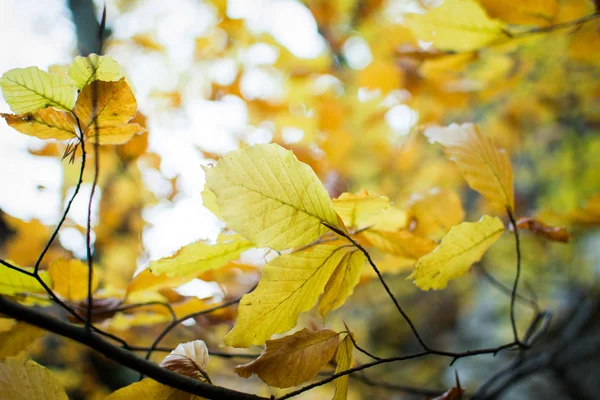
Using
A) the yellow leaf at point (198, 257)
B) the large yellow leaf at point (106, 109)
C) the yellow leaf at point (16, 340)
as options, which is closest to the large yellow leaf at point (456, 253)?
the yellow leaf at point (198, 257)

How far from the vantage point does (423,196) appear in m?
0.53

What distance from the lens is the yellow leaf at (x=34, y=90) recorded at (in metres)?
0.31

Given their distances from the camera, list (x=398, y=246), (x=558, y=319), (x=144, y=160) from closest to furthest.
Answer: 1. (x=398, y=246)
2. (x=144, y=160)
3. (x=558, y=319)

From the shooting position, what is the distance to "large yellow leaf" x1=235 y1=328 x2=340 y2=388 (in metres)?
0.33

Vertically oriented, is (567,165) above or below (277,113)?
below

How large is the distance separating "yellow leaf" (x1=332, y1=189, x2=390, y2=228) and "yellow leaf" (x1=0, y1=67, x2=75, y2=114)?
26 cm

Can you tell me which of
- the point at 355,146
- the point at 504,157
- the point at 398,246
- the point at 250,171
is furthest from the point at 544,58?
the point at 250,171

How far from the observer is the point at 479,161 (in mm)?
422

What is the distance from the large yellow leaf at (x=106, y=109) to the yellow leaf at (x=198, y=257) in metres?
0.13

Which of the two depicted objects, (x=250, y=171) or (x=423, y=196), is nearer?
(x=250, y=171)

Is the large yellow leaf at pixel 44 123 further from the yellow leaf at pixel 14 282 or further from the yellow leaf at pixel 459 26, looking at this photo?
the yellow leaf at pixel 459 26

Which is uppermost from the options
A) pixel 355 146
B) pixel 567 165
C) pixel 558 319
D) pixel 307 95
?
pixel 307 95

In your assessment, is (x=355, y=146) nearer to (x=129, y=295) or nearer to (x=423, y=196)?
(x=423, y=196)

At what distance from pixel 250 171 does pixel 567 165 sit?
7.28ft
